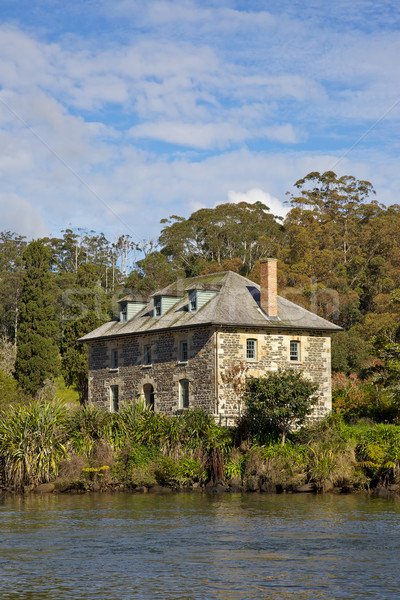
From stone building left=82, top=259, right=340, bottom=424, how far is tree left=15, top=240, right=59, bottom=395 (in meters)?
11.2

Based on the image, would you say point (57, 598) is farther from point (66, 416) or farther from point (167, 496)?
point (66, 416)

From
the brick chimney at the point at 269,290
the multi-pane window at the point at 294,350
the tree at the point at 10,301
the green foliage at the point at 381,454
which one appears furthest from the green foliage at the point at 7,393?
the tree at the point at 10,301

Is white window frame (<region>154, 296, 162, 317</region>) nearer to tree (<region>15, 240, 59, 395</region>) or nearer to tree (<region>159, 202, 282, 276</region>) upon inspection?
tree (<region>15, 240, 59, 395</region>)

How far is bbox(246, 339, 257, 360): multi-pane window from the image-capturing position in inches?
1735

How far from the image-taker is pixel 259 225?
87562 mm

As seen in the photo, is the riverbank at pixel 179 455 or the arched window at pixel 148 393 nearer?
the riverbank at pixel 179 455

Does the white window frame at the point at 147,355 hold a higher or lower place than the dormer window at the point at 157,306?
lower

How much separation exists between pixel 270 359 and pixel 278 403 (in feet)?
16.1

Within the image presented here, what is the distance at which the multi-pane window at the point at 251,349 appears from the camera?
44062 millimetres

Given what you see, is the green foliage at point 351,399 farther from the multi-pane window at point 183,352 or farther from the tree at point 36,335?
the tree at point 36,335

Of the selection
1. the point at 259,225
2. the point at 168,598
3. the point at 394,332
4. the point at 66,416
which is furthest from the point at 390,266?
the point at 168,598

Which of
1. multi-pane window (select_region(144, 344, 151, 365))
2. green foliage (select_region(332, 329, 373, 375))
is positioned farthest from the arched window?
green foliage (select_region(332, 329, 373, 375))

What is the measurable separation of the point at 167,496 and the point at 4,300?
5660cm

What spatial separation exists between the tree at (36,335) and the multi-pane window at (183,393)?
58.1 ft
